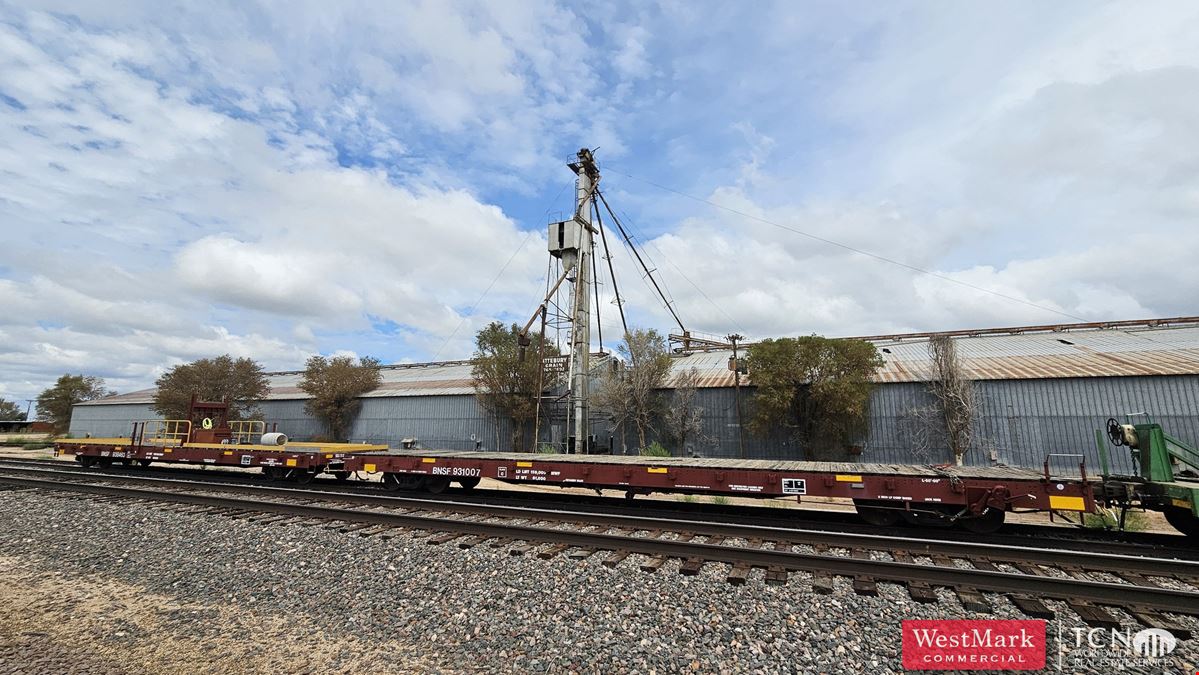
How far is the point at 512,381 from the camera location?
3625 cm

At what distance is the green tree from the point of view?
28047 millimetres

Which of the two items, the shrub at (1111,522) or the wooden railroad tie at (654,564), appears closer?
the wooden railroad tie at (654,564)

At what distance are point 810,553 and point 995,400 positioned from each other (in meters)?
25.1

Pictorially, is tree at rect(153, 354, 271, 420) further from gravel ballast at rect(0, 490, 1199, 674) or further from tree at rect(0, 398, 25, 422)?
tree at rect(0, 398, 25, 422)

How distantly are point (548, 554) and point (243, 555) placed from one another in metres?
4.76

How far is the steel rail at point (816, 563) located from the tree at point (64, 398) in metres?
71.6

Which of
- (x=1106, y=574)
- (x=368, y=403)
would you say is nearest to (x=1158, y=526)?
(x=1106, y=574)

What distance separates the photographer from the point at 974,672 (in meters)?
4.61

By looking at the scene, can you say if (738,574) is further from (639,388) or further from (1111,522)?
(639,388)

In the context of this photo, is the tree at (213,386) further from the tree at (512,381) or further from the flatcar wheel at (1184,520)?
the flatcar wheel at (1184,520)

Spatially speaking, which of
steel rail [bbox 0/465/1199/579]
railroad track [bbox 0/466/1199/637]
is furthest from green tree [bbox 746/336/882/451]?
railroad track [bbox 0/466/1199/637]

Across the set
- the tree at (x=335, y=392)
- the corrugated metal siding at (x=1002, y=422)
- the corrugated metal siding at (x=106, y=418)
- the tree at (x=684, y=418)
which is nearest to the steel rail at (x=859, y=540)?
the corrugated metal siding at (x=1002, y=422)

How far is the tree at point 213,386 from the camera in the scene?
42.4m

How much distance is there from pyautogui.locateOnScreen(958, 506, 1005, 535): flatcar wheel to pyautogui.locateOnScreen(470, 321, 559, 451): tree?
1081 inches
